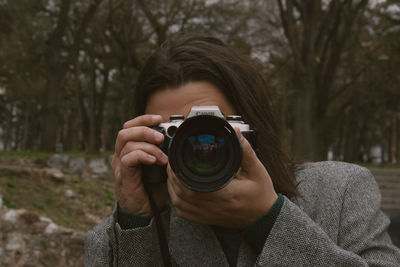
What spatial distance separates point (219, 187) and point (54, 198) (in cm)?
334

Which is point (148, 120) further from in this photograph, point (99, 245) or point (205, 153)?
point (99, 245)

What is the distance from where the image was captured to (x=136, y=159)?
1.40 meters

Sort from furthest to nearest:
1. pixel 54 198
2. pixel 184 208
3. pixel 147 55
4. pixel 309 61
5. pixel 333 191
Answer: pixel 147 55 < pixel 309 61 < pixel 54 198 < pixel 333 191 < pixel 184 208

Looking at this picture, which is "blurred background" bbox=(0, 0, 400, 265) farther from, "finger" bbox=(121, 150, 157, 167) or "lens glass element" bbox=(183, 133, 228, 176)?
"lens glass element" bbox=(183, 133, 228, 176)

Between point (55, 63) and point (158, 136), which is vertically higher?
point (55, 63)

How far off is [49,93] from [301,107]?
649cm

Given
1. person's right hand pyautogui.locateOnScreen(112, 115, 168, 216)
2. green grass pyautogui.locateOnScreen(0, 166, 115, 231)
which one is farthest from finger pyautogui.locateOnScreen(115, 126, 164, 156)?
green grass pyautogui.locateOnScreen(0, 166, 115, 231)

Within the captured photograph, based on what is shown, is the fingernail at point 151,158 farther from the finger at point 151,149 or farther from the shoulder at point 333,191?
the shoulder at point 333,191

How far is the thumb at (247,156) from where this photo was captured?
1.15 metres

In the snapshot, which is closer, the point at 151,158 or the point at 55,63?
the point at 151,158

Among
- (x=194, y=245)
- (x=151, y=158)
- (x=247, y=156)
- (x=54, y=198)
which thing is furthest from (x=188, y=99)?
(x=54, y=198)

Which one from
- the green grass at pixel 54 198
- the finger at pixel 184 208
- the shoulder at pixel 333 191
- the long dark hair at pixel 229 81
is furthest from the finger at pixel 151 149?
the green grass at pixel 54 198

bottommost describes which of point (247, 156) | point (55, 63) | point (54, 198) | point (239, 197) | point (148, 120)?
point (54, 198)

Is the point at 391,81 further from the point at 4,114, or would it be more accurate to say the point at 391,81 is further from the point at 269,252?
the point at 4,114
